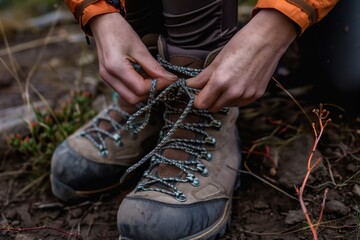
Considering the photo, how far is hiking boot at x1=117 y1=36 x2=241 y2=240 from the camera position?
1449mm

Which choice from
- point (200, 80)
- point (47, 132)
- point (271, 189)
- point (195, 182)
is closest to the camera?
point (200, 80)

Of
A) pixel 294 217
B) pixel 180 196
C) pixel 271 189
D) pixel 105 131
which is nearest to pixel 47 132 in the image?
pixel 105 131

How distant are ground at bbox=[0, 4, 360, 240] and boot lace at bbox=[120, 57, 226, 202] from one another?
0.74 ft

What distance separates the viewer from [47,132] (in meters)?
2.17

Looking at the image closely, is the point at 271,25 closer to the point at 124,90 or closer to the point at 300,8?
the point at 300,8

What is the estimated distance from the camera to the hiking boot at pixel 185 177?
1.45 meters

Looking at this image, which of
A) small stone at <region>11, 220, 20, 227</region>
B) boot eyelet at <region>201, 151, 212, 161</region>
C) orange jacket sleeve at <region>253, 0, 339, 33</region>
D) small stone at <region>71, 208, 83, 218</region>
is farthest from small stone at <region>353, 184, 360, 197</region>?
small stone at <region>11, 220, 20, 227</region>

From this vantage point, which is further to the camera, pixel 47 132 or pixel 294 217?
pixel 47 132

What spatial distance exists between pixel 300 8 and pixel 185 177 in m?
0.62

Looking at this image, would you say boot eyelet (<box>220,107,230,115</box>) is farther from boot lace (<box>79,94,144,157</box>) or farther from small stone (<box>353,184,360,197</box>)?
small stone (<box>353,184,360,197</box>)

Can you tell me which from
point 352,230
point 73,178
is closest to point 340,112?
point 352,230

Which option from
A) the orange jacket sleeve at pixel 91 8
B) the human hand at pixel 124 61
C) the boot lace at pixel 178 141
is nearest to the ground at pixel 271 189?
the boot lace at pixel 178 141

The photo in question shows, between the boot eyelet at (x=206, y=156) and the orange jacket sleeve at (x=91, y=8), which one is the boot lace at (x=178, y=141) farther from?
the orange jacket sleeve at (x=91, y=8)

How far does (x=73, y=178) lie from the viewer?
5.97 ft
